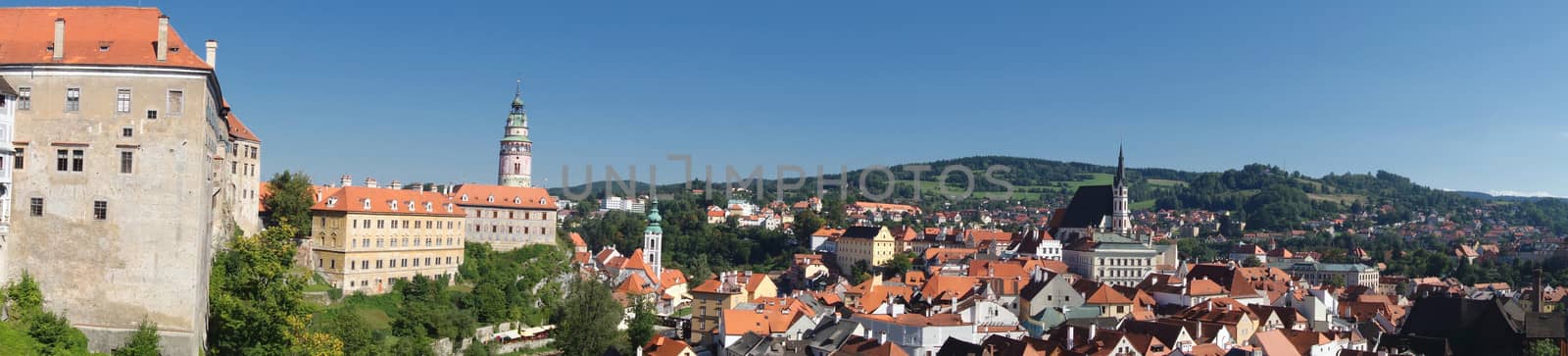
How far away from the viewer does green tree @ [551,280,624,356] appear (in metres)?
50.1

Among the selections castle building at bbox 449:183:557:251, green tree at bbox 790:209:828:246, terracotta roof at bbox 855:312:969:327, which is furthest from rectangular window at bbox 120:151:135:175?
green tree at bbox 790:209:828:246

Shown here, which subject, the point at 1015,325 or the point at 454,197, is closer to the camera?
the point at 1015,325

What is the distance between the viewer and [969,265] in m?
73.9

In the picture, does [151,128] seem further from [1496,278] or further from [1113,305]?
[1496,278]

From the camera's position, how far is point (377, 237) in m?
48.8

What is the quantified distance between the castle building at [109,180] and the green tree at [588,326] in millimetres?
21484

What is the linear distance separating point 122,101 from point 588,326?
2417 centimetres

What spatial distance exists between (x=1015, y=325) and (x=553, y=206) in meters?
26.4

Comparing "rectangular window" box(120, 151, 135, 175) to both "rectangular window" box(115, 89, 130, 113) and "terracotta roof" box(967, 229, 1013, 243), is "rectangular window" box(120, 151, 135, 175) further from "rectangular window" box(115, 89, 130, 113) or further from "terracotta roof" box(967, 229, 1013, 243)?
"terracotta roof" box(967, 229, 1013, 243)

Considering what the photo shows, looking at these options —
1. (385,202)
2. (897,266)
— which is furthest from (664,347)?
(897,266)

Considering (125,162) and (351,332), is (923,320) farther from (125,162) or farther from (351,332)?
(125,162)

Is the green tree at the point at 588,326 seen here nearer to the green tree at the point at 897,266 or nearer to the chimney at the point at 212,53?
the chimney at the point at 212,53

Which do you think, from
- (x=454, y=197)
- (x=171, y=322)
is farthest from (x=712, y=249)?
(x=171, y=322)

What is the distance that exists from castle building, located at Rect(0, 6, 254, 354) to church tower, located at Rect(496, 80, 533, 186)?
170ft
